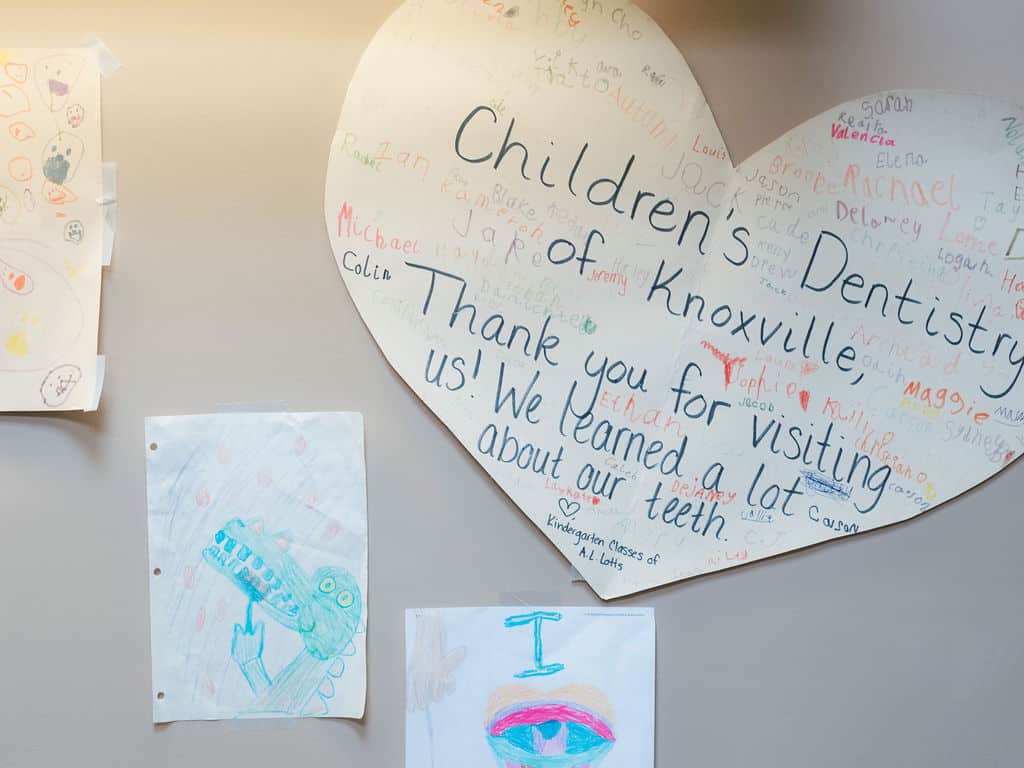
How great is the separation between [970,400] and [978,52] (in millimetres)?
435

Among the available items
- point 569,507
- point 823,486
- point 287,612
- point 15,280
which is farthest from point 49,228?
point 823,486

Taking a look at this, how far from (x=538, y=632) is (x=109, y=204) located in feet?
2.44

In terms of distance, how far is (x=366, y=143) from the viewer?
107 centimetres

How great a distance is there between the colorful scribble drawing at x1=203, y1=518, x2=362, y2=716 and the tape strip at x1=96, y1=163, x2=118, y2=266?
367 millimetres

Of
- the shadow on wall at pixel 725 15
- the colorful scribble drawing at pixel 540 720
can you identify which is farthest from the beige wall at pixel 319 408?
the colorful scribble drawing at pixel 540 720

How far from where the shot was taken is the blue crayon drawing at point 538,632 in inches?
43.8

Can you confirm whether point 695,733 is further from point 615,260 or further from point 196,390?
point 196,390

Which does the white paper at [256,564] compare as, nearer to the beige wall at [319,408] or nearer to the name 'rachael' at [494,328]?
the beige wall at [319,408]

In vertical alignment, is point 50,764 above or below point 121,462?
below

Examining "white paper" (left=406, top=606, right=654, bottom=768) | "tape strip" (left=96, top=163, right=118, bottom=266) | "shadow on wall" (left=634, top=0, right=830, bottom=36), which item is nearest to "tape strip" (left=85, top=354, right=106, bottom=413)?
"tape strip" (left=96, top=163, right=118, bottom=266)

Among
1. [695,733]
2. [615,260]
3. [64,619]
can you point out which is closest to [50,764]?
[64,619]

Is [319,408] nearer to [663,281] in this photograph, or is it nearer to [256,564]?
[256,564]

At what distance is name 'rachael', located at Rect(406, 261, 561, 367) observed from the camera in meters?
1.08

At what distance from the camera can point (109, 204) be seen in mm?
1070
